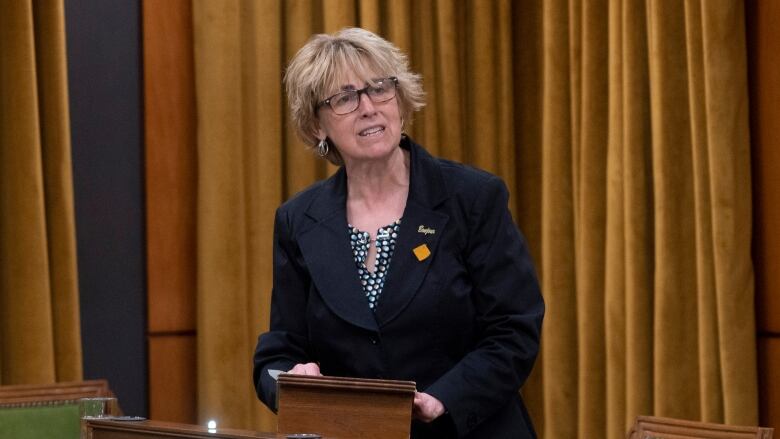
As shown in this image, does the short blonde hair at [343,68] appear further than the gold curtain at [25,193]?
No

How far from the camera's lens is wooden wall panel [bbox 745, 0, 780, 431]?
3805 millimetres

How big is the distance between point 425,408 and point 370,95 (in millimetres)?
728

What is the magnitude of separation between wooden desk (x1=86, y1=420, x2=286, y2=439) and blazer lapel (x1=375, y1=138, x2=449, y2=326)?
0.73m

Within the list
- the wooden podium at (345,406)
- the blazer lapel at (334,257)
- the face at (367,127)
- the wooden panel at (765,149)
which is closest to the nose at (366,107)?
the face at (367,127)

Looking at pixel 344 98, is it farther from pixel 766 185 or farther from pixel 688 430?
pixel 766 185

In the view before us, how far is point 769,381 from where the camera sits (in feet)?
12.7

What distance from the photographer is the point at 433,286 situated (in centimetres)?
257

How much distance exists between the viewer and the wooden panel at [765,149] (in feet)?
12.5

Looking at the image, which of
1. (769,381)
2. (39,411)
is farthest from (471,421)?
(769,381)

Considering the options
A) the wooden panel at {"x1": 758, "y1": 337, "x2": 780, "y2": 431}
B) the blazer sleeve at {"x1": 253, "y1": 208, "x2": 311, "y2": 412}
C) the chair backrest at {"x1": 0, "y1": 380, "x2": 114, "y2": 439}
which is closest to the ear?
the blazer sleeve at {"x1": 253, "y1": 208, "x2": 311, "y2": 412}

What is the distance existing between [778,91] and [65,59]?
2305 millimetres

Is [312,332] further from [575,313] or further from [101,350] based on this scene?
[575,313]

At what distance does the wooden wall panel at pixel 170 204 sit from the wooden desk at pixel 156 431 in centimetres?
224

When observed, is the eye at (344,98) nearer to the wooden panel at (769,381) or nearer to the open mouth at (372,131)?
the open mouth at (372,131)
